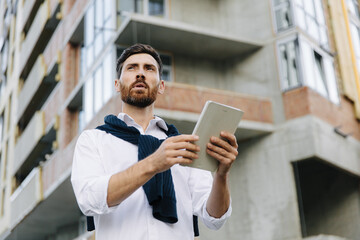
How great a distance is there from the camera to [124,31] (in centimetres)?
1861

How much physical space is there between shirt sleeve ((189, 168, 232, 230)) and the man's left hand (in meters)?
0.37

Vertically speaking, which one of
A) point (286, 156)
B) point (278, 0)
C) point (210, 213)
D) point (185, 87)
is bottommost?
point (210, 213)

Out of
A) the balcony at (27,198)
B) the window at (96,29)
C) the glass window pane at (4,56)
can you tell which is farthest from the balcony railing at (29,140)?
the glass window pane at (4,56)

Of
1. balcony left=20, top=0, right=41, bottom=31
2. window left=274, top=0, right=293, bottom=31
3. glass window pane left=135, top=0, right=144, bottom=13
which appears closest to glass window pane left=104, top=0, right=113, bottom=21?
glass window pane left=135, top=0, right=144, bottom=13

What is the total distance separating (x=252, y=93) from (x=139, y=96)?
16764 millimetres

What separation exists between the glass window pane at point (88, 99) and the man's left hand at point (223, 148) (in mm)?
16784

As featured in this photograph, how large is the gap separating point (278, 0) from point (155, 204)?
18.1 meters

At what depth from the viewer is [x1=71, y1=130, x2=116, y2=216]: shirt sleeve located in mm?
3064

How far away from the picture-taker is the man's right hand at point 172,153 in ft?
9.65

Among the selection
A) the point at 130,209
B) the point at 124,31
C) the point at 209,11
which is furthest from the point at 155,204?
the point at 209,11

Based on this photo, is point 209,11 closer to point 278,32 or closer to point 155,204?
point 278,32

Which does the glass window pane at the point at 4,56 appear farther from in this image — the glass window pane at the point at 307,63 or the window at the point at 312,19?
the glass window pane at the point at 307,63

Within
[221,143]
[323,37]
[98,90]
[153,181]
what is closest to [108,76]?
[98,90]

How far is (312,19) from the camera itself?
818 inches
